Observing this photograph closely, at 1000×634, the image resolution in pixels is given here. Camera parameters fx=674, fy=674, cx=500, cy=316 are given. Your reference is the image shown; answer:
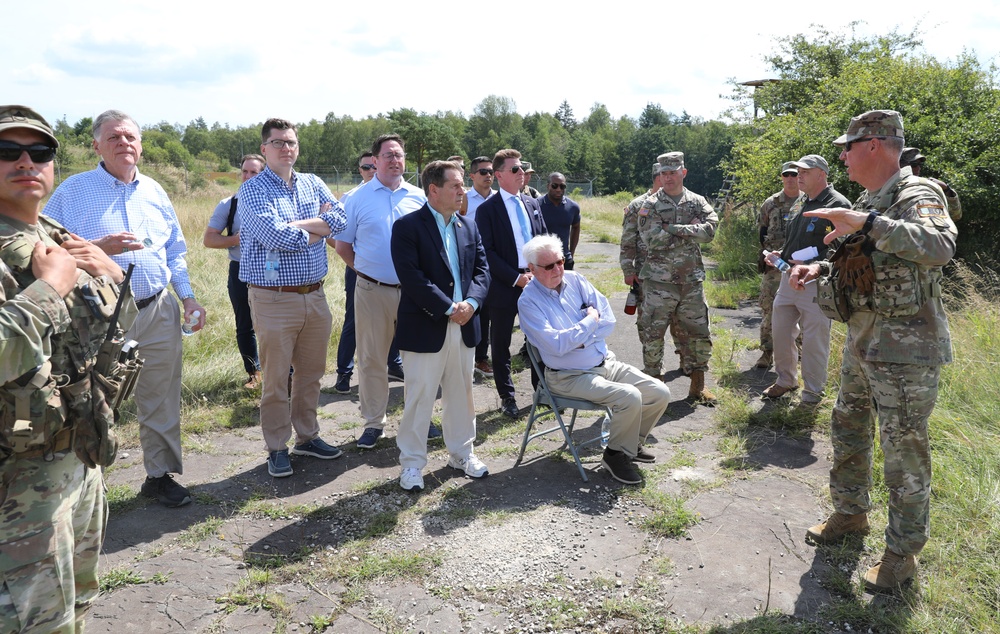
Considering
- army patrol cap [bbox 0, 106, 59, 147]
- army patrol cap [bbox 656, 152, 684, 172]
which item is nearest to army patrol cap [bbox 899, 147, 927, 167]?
army patrol cap [bbox 656, 152, 684, 172]

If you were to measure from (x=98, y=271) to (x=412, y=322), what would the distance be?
7.76ft

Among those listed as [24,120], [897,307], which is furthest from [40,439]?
[897,307]

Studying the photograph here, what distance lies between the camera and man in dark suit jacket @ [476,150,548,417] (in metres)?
5.93

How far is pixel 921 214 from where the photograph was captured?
307 cm

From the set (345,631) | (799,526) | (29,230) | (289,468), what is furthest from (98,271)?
(799,526)

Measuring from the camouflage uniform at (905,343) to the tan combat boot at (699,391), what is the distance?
2747mm

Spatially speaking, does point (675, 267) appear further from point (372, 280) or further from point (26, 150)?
point (26, 150)

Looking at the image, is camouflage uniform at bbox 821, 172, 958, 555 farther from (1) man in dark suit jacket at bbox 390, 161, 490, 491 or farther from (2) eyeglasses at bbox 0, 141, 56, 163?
(2) eyeglasses at bbox 0, 141, 56, 163

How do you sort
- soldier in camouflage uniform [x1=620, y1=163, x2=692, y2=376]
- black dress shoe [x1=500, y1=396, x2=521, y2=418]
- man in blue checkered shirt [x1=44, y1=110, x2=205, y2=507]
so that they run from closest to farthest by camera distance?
man in blue checkered shirt [x1=44, y1=110, x2=205, y2=507] → black dress shoe [x1=500, y1=396, x2=521, y2=418] → soldier in camouflage uniform [x1=620, y1=163, x2=692, y2=376]

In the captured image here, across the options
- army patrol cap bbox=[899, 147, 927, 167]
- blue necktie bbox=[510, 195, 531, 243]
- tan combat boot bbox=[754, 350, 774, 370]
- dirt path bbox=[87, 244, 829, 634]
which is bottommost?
dirt path bbox=[87, 244, 829, 634]

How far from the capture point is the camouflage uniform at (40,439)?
75.2 inches

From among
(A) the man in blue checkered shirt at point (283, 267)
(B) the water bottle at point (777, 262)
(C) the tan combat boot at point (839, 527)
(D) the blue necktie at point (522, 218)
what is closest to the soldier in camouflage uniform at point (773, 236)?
(B) the water bottle at point (777, 262)

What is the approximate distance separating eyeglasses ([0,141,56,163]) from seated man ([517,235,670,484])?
307cm

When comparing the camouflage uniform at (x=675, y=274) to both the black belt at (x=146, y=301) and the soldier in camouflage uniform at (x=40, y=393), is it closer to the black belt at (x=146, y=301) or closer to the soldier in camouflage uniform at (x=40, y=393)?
the black belt at (x=146, y=301)
